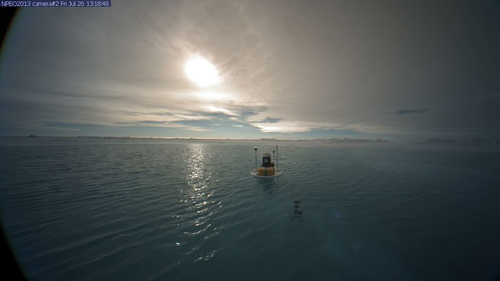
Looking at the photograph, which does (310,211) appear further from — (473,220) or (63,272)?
(63,272)

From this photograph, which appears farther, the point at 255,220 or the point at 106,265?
the point at 255,220

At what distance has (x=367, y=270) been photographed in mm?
6594

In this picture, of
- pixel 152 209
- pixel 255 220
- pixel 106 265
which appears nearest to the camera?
pixel 106 265

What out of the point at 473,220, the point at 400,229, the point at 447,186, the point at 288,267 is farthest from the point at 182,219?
the point at 447,186

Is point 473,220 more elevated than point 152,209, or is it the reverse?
point 152,209

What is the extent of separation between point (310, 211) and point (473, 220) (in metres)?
11.7

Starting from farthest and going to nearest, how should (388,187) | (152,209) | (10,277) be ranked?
(388,187) < (152,209) < (10,277)

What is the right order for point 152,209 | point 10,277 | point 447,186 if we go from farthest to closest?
point 447,186, point 152,209, point 10,277

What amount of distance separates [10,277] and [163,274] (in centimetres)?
600

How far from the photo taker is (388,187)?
693 inches

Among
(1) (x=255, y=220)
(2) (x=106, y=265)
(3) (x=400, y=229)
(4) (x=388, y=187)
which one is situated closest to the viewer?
(2) (x=106, y=265)

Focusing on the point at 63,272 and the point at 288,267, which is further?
the point at 288,267

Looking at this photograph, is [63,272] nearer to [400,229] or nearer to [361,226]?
[361,226]

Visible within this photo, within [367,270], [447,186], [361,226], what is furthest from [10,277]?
[447,186]
